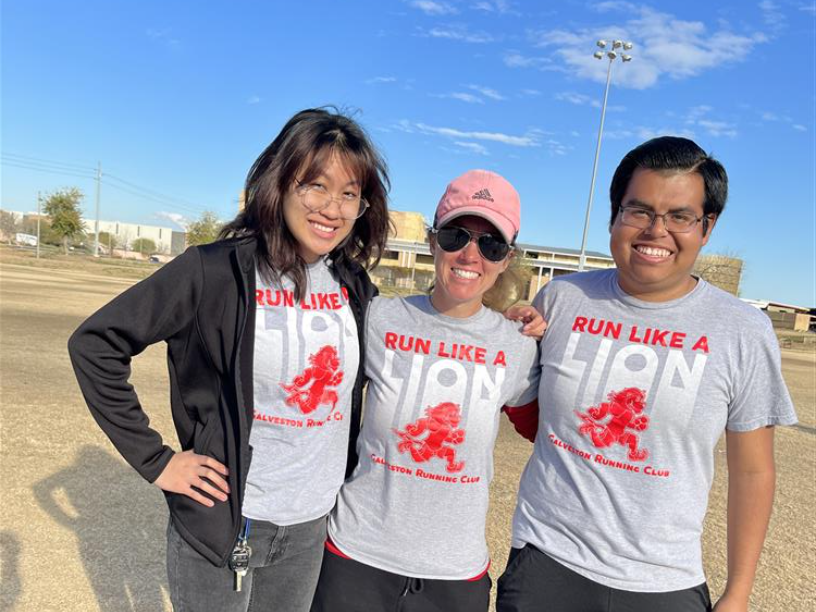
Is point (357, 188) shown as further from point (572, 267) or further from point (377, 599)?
point (572, 267)

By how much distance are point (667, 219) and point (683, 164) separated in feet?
0.59

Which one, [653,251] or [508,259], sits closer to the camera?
[653,251]

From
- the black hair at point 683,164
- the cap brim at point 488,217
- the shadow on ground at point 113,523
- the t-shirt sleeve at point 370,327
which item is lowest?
the shadow on ground at point 113,523

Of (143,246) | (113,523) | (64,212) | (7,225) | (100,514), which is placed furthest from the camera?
(143,246)

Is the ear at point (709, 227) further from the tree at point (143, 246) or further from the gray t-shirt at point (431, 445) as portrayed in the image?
the tree at point (143, 246)

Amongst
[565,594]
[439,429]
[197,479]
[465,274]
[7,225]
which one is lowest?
[565,594]

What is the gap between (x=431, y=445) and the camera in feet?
6.47

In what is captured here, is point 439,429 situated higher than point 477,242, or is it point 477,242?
point 477,242

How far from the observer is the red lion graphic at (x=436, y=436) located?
197 cm

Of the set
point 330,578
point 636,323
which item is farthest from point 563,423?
point 330,578

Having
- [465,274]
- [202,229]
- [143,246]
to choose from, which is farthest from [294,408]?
[143,246]

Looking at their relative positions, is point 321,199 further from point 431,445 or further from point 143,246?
point 143,246

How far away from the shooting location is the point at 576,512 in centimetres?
189

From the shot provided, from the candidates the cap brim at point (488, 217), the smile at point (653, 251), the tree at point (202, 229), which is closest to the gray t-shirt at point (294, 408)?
the cap brim at point (488, 217)
